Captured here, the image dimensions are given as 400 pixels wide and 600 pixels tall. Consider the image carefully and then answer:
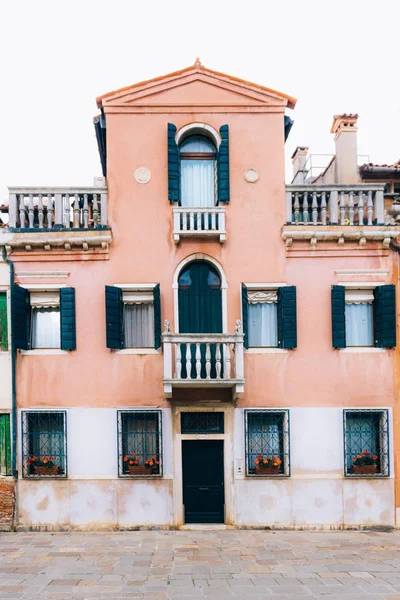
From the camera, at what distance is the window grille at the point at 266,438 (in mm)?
12773

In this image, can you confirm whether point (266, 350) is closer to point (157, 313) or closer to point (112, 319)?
point (157, 313)

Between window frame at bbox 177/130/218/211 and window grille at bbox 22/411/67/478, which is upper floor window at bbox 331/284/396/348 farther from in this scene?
window grille at bbox 22/411/67/478

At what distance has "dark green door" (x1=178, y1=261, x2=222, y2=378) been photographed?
517 inches

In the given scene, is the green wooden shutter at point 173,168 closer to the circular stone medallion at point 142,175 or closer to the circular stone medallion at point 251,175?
the circular stone medallion at point 142,175

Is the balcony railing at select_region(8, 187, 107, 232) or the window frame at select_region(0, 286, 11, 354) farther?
the balcony railing at select_region(8, 187, 107, 232)

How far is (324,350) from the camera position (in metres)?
13.0

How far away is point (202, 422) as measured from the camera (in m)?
13.0

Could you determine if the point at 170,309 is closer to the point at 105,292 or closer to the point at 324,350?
the point at 105,292

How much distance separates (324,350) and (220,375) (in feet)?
8.84

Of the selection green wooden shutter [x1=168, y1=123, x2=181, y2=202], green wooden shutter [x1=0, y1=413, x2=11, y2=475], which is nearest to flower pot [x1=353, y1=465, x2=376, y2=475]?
green wooden shutter [x1=168, y1=123, x2=181, y2=202]

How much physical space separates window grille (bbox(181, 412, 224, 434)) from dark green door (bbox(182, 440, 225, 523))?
0.26 m

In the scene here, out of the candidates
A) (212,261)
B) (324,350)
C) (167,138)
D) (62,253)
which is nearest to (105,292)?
(62,253)

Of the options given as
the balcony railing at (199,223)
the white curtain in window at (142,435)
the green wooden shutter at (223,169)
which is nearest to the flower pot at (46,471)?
the white curtain in window at (142,435)

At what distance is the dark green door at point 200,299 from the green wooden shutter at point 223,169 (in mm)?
1727
